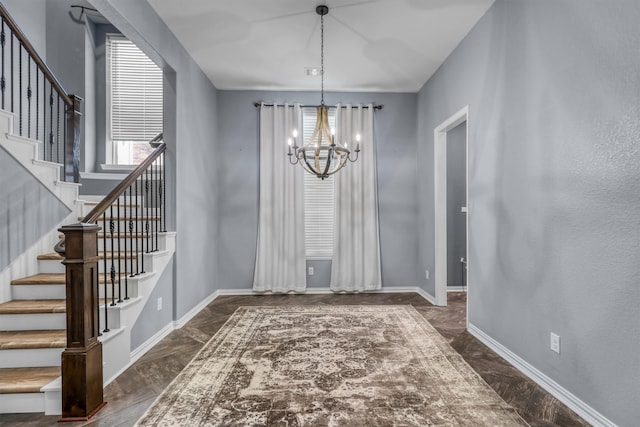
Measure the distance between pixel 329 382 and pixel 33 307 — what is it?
7.47 feet

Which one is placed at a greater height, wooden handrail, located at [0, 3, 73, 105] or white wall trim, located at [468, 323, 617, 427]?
wooden handrail, located at [0, 3, 73, 105]

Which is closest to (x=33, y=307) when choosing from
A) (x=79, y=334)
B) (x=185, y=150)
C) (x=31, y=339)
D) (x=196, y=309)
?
(x=31, y=339)

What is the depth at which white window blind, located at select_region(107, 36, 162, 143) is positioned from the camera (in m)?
5.09

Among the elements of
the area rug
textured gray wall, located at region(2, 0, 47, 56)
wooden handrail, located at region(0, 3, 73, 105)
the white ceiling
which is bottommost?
the area rug

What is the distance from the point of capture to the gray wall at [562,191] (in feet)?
5.80

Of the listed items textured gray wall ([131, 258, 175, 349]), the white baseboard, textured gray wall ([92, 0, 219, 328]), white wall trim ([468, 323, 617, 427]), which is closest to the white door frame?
the white baseboard

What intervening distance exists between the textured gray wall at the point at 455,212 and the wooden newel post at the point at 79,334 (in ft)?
16.0

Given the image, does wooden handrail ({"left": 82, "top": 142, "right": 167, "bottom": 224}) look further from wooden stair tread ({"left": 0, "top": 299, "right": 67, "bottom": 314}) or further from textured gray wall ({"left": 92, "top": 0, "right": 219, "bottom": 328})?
wooden stair tread ({"left": 0, "top": 299, "right": 67, "bottom": 314})

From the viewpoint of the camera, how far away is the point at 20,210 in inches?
116

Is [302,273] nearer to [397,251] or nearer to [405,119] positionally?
[397,251]

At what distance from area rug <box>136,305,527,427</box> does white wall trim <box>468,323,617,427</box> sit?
0.38 meters

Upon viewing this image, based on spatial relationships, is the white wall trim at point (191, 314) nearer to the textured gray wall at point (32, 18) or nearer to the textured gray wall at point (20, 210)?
the textured gray wall at point (20, 210)

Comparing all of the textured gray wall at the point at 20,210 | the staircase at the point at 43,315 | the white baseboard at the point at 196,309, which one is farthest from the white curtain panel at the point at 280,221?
the textured gray wall at the point at 20,210

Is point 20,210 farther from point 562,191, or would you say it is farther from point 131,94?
point 562,191
